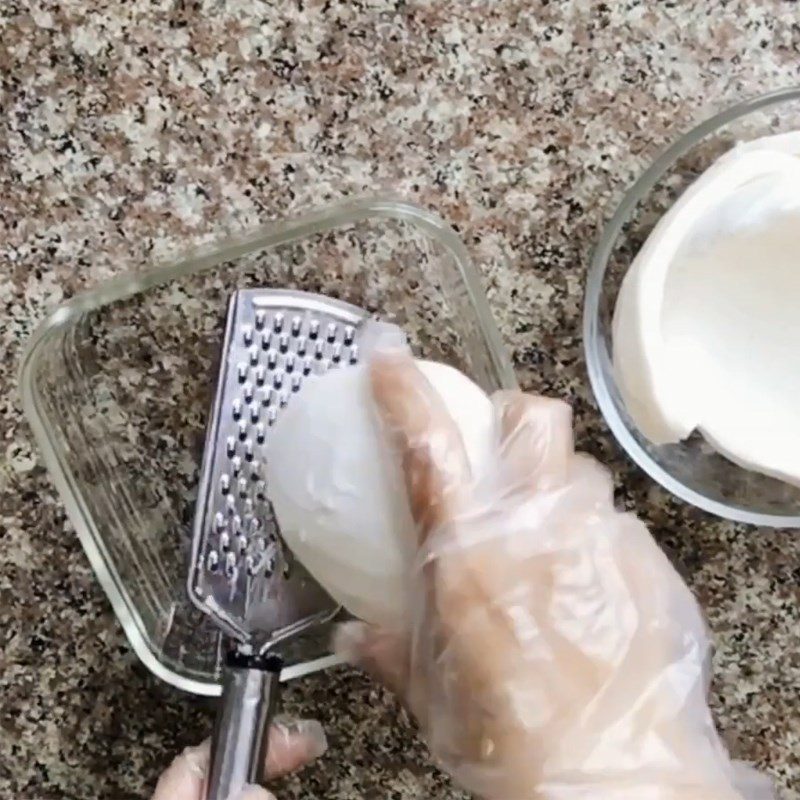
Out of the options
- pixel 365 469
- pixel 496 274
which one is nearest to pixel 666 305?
pixel 496 274

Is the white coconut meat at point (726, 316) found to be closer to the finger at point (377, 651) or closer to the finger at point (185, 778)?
the finger at point (377, 651)

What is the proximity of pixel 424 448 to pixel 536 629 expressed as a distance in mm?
92

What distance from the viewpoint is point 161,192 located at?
0.70 m

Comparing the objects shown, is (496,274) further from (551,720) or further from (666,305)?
(551,720)

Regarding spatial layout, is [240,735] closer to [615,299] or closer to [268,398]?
[268,398]

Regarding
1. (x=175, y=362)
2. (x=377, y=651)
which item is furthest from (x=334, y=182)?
(x=377, y=651)

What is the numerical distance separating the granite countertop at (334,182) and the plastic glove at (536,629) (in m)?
0.14

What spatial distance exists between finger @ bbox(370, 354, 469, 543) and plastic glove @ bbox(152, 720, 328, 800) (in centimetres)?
15

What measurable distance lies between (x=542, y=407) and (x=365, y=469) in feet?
0.28

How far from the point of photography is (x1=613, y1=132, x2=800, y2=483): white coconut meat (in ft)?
2.18

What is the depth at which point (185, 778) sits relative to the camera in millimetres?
617

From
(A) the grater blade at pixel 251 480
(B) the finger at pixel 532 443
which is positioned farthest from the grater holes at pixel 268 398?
(B) the finger at pixel 532 443

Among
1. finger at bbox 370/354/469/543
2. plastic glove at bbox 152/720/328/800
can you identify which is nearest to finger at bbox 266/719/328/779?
plastic glove at bbox 152/720/328/800

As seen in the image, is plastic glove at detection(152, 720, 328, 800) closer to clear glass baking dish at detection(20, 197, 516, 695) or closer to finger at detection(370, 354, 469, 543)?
clear glass baking dish at detection(20, 197, 516, 695)
